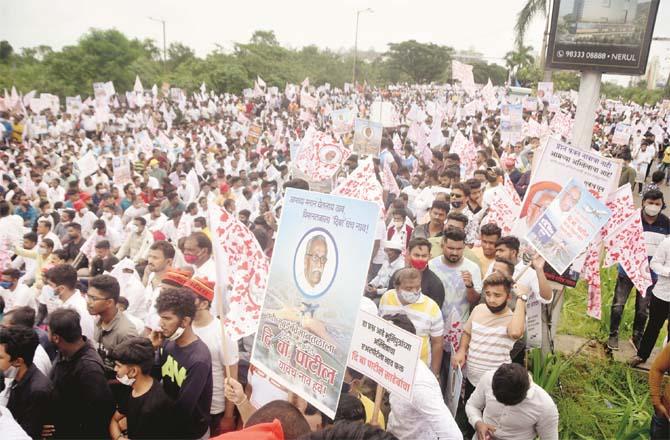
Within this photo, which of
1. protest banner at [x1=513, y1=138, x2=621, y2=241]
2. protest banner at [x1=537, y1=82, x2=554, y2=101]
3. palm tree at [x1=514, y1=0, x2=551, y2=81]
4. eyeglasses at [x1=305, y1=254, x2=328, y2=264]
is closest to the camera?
eyeglasses at [x1=305, y1=254, x2=328, y2=264]

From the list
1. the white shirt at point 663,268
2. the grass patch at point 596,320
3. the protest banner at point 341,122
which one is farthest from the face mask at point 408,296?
the protest banner at point 341,122

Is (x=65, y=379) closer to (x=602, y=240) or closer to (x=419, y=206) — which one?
(x=602, y=240)

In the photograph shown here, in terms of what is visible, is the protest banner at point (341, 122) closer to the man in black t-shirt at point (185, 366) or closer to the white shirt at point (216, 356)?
the white shirt at point (216, 356)

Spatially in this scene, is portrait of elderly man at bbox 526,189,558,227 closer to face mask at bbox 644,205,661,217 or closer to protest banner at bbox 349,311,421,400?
face mask at bbox 644,205,661,217

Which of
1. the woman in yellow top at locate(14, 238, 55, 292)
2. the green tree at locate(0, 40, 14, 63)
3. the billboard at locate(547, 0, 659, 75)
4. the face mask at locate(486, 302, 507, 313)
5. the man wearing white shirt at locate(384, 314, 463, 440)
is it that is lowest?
the woman in yellow top at locate(14, 238, 55, 292)

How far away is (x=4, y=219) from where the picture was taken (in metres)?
8.32

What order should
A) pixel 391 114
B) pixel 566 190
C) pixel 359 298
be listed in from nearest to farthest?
pixel 359 298, pixel 566 190, pixel 391 114

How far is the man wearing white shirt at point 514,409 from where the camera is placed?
9.99 ft

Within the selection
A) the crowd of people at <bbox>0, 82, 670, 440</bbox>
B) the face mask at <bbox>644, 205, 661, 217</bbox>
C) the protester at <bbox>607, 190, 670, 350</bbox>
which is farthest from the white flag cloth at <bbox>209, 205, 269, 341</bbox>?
the face mask at <bbox>644, 205, 661, 217</bbox>

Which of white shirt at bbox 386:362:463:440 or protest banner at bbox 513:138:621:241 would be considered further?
protest banner at bbox 513:138:621:241

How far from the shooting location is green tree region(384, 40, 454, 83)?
2485 inches

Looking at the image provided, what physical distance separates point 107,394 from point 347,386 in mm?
1456

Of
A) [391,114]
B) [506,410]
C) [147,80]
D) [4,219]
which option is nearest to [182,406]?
[506,410]

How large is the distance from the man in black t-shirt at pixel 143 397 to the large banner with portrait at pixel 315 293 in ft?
2.17
